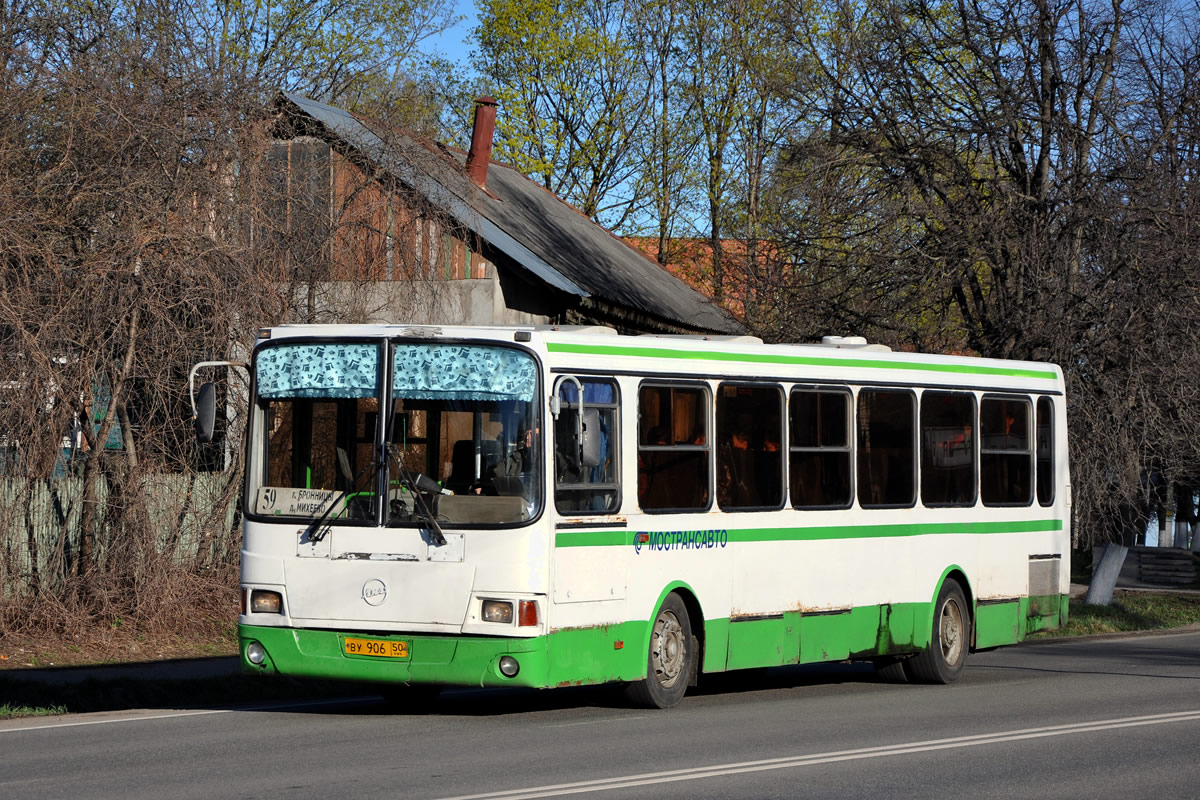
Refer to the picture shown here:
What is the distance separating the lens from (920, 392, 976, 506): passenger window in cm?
1520

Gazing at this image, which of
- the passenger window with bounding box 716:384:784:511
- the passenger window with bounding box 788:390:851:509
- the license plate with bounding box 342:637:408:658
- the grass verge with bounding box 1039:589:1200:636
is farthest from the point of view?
the grass verge with bounding box 1039:589:1200:636

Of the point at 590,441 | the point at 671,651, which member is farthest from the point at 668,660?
the point at 590,441

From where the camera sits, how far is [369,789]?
8570 mm

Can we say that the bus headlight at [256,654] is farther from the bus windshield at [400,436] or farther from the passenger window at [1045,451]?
the passenger window at [1045,451]

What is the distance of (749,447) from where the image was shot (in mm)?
13281

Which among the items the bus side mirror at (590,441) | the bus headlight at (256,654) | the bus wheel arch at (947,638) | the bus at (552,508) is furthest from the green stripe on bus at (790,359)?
the bus headlight at (256,654)

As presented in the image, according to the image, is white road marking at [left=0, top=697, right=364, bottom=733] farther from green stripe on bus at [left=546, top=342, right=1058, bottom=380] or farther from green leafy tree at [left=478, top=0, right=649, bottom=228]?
green leafy tree at [left=478, top=0, right=649, bottom=228]

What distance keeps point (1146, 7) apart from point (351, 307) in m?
13.0

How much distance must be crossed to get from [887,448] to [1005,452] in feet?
6.97

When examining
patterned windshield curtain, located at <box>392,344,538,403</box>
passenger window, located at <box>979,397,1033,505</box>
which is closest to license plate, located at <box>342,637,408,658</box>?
patterned windshield curtain, located at <box>392,344,538,403</box>

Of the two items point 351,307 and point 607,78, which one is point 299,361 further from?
point 607,78

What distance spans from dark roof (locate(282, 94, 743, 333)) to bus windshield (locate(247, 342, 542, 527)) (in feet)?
26.8

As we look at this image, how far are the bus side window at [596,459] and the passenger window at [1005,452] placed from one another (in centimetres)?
519

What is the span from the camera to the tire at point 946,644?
15.2 metres
